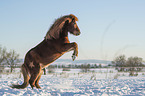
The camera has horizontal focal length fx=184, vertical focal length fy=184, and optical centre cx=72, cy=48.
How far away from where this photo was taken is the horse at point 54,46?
399cm

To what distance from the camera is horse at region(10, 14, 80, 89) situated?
399cm

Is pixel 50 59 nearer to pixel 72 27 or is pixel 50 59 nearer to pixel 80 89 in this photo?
pixel 72 27

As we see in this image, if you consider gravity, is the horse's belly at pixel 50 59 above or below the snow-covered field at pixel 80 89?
above

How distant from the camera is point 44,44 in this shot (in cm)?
417

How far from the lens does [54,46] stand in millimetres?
4047

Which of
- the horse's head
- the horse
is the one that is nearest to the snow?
the horse

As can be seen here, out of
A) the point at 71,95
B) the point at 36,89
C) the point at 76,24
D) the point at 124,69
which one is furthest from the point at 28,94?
the point at 124,69

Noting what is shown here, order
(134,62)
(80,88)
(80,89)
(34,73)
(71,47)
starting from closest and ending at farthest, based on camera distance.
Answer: (71,47) < (34,73) < (80,89) < (80,88) < (134,62)

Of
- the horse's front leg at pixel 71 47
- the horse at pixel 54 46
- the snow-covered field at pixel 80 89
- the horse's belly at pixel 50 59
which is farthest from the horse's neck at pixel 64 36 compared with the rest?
the snow-covered field at pixel 80 89

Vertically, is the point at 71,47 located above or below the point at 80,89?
above

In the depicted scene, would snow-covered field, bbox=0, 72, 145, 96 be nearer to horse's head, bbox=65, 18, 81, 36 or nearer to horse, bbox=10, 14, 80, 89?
horse, bbox=10, 14, 80, 89

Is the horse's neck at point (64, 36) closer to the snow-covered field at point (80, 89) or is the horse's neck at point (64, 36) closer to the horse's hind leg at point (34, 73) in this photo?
the horse's hind leg at point (34, 73)

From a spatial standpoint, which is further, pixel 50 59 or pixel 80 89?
pixel 80 89

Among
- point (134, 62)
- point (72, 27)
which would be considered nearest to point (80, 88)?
point (72, 27)
